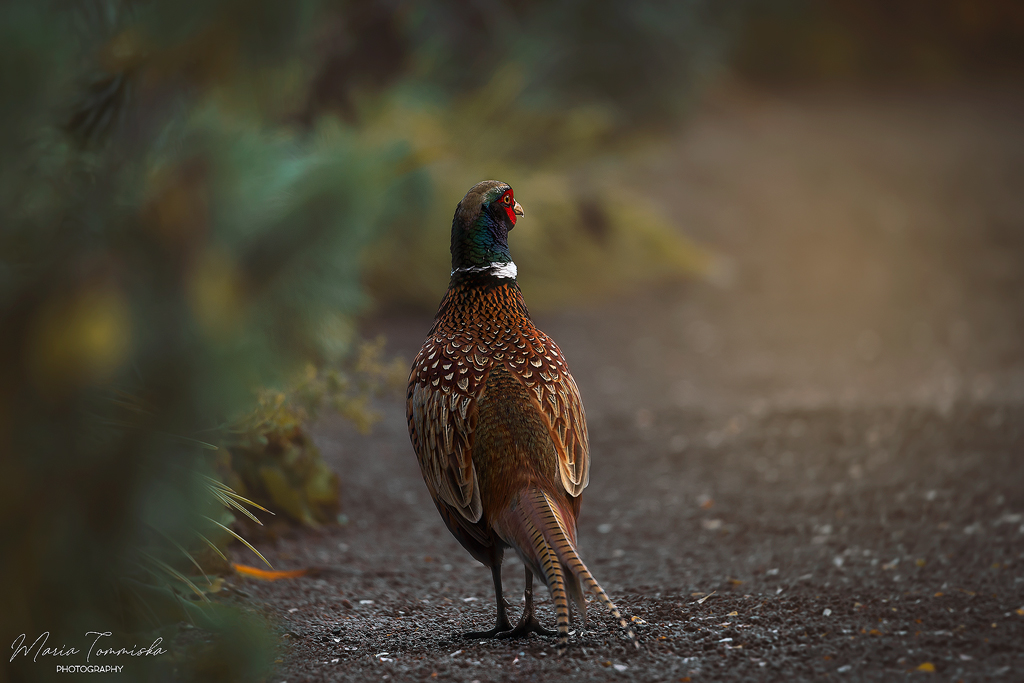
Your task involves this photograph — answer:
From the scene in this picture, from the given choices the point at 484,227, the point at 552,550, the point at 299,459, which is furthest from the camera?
the point at 299,459

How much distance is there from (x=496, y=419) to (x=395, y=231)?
4182mm

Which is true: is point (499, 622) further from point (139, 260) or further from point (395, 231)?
point (395, 231)

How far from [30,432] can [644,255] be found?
25.2 feet

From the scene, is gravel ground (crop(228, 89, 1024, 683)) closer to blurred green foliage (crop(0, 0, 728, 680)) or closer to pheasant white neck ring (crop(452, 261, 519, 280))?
pheasant white neck ring (crop(452, 261, 519, 280))

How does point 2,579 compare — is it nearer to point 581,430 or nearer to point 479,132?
point 581,430

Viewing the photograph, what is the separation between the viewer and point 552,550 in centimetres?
225

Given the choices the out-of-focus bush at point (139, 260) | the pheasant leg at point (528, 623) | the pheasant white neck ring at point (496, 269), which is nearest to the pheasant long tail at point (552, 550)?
the pheasant leg at point (528, 623)

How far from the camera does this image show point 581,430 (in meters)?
2.61

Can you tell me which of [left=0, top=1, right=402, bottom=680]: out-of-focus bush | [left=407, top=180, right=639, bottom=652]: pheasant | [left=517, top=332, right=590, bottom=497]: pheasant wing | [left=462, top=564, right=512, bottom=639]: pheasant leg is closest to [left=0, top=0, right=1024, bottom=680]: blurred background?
[left=0, top=1, right=402, bottom=680]: out-of-focus bush

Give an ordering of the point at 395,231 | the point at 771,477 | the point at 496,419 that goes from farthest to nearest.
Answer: the point at 395,231
the point at 771,477
the point at 496,419

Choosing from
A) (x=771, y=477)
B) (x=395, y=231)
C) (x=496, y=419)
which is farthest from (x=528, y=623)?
(x=395, y=231)

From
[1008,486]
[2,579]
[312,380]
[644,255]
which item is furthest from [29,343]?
[644,255]

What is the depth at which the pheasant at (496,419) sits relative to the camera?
2.41 meters

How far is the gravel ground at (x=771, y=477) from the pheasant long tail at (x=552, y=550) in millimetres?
201
